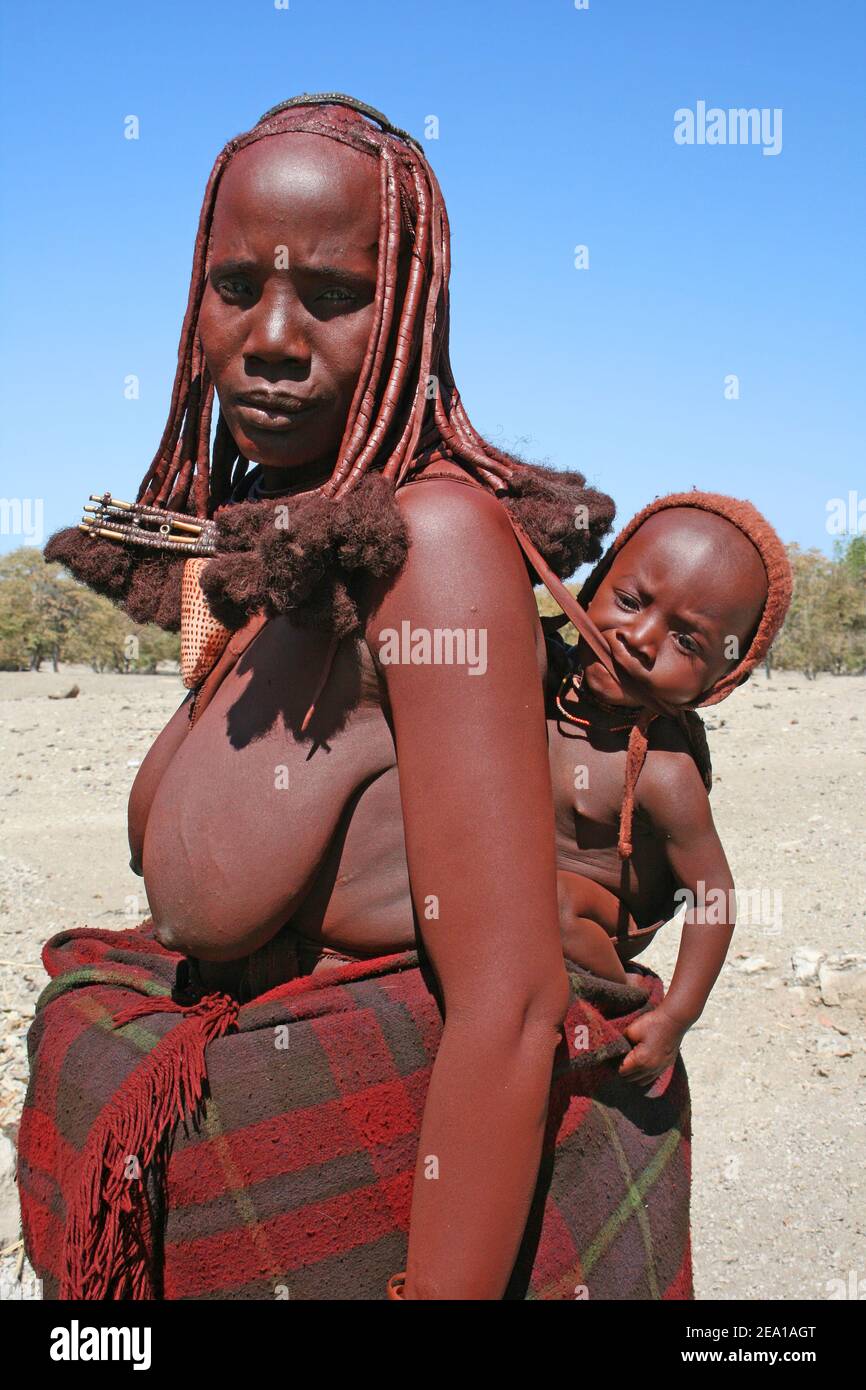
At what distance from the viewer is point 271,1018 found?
153 cm

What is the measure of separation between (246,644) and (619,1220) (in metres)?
0.97

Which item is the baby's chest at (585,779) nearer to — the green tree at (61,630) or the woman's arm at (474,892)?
the woman's arm at (474,892)

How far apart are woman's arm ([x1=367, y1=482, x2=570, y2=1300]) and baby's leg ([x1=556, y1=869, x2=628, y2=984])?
46 cm

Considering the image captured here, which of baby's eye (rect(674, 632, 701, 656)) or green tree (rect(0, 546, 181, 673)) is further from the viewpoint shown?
green tree (rect(0, 546, 181, 673))

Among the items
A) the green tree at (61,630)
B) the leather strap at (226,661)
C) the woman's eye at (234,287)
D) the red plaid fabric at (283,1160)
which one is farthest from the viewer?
the green tree at (61,630)

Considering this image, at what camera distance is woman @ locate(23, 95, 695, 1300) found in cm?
136

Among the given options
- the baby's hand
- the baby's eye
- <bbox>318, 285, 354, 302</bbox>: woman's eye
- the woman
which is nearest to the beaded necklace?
the baby's eye

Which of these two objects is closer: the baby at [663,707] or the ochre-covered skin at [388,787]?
the ochre-covered skin at [388,787]

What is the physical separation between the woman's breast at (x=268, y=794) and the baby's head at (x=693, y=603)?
65 cm

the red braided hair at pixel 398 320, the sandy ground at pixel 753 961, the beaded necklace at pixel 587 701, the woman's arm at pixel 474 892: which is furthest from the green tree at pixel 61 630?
the woman's arm at pixel 474 892

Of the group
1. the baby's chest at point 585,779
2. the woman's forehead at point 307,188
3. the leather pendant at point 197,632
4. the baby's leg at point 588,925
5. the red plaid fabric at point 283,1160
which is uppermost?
the woman's forehead at point 307,188

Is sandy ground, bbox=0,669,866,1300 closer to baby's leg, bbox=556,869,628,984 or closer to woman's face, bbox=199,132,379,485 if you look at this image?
baby's leg, bbox=556,869,628,984

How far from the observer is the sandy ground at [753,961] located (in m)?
3.91

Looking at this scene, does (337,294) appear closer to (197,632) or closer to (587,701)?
(197,632)
